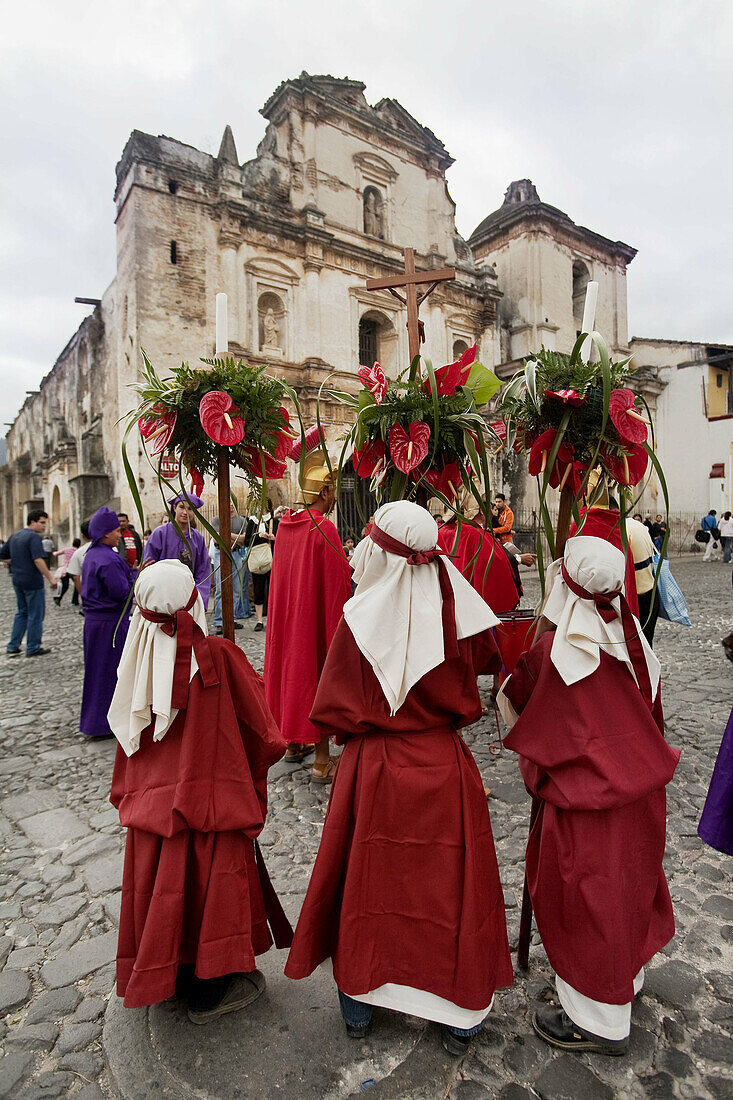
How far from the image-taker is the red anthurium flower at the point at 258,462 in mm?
2590

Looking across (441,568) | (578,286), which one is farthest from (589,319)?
(578,286)

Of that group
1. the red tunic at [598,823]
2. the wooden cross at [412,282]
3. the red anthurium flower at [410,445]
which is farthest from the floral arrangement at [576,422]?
the wooden cross at [412,282]

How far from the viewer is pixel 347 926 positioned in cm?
198

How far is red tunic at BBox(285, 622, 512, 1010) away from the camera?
196 cm

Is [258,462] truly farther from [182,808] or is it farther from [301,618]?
[301,618]

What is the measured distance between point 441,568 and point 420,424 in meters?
0.57

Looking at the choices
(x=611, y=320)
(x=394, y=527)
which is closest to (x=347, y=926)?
(x=394, y=527)

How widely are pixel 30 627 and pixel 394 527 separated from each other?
323 inches

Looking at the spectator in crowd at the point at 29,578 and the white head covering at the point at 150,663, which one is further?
the spectator in crowd at the point at 29,578

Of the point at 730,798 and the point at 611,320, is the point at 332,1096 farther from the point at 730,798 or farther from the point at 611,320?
the point at 611,320

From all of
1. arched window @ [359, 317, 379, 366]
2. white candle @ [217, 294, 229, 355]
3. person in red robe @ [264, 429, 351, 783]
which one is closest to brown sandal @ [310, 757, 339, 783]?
person in red robe @ [264, 429, 351, 783]

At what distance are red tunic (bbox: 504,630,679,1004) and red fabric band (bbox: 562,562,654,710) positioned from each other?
0.06m

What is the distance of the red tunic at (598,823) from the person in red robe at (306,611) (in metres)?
2.23

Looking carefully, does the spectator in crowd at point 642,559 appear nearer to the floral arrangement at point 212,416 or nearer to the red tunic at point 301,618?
the red tunic at point 301,618
